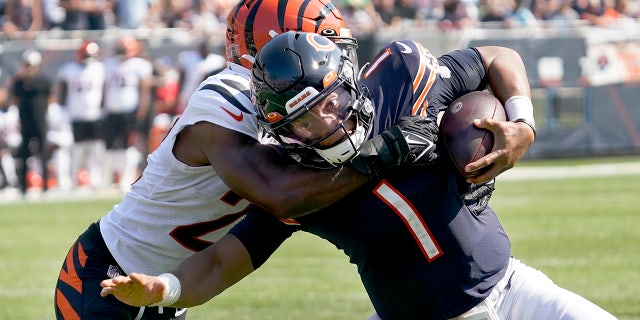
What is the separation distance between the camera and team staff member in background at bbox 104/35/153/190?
16.6m

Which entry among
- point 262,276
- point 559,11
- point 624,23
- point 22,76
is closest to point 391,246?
point 262,276

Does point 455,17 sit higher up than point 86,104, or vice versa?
point 86,104

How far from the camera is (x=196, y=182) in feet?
13.0

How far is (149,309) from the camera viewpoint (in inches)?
158

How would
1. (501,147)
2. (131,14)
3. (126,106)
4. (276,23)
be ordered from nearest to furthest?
(501,147)
(276,23)
(126,106)
(131,14)

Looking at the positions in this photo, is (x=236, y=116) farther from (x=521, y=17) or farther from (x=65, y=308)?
(x=521, y=17)

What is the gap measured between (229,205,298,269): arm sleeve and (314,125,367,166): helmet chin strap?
42 centimetres

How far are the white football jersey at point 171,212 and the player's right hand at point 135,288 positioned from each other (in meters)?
0.66

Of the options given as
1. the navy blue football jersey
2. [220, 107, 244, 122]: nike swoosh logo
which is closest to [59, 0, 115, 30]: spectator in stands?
[220, 107, 244, 122]: nike swoosh logo

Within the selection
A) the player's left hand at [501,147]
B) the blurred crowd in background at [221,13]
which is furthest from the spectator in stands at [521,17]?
the player's left hand at [501,147]

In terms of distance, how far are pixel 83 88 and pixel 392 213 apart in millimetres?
13888

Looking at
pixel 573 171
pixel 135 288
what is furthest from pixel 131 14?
pixel 135 288

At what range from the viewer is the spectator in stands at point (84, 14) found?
1900cm

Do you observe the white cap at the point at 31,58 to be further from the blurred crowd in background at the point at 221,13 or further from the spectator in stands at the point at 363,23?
the spectator in stands at the point at 363,23
